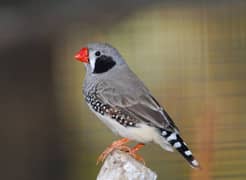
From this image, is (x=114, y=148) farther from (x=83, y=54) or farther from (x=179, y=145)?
(x=83, y=54)

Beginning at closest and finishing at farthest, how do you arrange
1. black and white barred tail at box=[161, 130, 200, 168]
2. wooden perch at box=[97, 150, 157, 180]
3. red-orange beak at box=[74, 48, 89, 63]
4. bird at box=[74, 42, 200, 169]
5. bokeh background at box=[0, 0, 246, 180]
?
1. wooden perch at box=[97, 150, 157, 180]
2. black and white barred tail at box=[161, 130, 200, 168]
3. bird at box=[74, 42, 200, 169]
4. red-orange beak at box=[74, 48, 89, 63]
5. bokeh background at box=[0, 0, 246, 180]

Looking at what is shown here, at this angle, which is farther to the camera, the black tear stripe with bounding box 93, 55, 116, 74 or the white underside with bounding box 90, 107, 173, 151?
the black tear stripe with bounding box 93, 55, 116, 74

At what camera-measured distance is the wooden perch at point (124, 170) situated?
6.31 ft

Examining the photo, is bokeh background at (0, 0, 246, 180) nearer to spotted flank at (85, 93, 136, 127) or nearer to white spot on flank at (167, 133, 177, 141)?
spotted flank at (85, 93, 136, 127)

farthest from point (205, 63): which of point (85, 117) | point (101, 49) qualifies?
point (101, 49)

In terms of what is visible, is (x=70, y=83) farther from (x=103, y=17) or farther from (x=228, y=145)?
(x=228, y=145)

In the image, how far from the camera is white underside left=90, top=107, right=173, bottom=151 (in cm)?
247

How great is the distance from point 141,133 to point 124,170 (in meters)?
0.55

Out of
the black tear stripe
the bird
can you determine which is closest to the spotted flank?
the bird

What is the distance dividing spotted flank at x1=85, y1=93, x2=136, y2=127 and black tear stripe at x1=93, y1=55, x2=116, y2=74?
4.3 inches

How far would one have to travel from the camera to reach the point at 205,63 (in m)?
3.98

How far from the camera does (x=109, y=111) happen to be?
2.55m

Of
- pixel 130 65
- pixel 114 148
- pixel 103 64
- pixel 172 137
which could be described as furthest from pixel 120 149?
pixel 130 65

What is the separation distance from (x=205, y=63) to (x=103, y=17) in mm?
539
